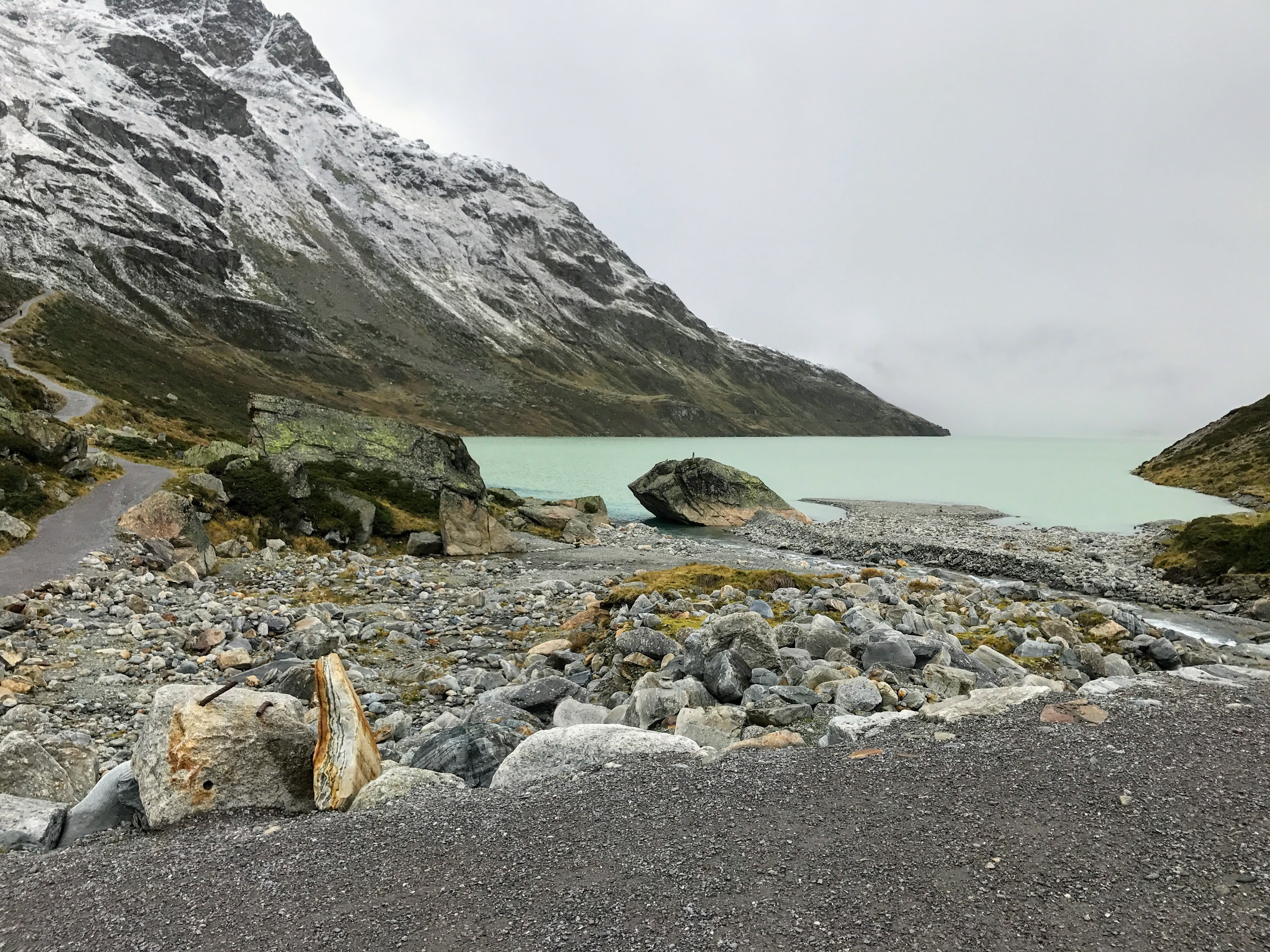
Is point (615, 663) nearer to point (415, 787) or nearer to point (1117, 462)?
point (415, 787)

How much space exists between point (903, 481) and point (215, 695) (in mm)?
100244

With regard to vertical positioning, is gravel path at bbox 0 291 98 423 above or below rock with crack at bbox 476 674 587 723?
above

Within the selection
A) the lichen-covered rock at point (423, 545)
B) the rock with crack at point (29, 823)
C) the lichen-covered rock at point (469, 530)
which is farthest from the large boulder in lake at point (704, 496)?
the rock with crack at point (29, 823)

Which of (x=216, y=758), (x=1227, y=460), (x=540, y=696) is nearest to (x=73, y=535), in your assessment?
(x=540, y=696)

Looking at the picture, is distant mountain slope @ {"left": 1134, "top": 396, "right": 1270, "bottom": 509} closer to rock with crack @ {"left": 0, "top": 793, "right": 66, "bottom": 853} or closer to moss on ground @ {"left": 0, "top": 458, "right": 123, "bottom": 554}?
rock with crack @ {"left": 0, "top": 793, "right": 66, "bottom": 853}

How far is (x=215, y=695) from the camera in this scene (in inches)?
282

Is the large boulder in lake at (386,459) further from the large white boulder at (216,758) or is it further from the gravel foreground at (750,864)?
the gravel foreground at (750,864)

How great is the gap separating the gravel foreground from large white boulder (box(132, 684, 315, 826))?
0.23m

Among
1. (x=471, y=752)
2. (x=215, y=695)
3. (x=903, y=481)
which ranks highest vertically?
(x=903, y=481)

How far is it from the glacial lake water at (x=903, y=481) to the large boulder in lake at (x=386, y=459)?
21.7 metres

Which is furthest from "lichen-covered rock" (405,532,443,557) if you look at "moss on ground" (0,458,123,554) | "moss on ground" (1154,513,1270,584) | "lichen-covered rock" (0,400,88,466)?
"moss on ground" (1154,513,1270,584)

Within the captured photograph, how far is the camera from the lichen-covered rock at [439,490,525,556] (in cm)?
3023

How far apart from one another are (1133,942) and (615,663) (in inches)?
371

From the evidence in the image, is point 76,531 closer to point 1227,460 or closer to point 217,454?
point 217,454
